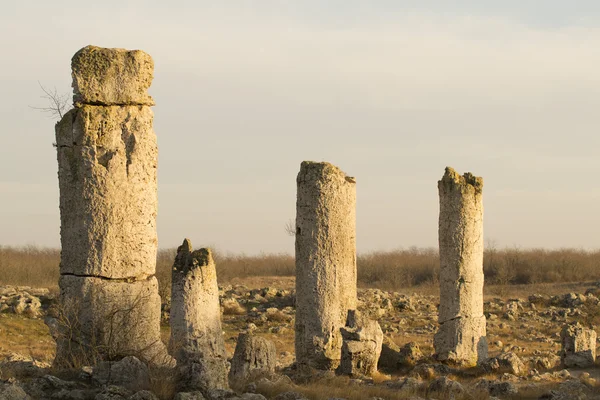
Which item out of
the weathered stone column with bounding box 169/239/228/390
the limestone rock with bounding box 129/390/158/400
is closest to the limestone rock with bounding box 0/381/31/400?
the limestone rock with bounding box 129/390/158/400

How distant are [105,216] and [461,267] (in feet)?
31.8

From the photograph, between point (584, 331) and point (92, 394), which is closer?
point (92, 394)

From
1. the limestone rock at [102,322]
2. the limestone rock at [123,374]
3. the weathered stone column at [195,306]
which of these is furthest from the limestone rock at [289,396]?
the limestone rock at [123,374]

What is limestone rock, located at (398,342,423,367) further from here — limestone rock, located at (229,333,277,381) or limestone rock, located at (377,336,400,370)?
limestone rock, located at (229,333,277,381)

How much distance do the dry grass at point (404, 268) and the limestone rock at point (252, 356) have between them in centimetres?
2248

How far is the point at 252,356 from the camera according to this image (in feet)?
46.7

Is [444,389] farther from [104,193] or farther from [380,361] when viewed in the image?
[104,193]

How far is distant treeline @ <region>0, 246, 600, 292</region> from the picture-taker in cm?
3947

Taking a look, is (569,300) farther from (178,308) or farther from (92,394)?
(92,394)

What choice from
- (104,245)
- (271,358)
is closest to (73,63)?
(104,245)

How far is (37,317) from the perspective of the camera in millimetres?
23938

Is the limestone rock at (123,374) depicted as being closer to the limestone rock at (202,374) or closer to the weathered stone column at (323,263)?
the limestone rock at (202,374)

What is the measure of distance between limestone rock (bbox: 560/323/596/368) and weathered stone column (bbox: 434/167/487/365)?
63.5 inches

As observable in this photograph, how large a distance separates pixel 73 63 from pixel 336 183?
6.66m
